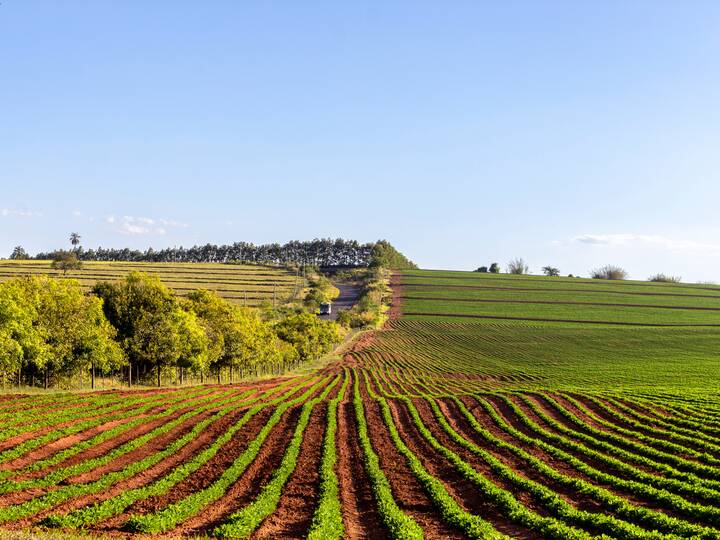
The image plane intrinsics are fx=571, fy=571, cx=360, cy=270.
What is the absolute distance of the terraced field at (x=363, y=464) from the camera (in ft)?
58.9

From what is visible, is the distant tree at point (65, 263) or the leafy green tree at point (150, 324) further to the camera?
the distant tree at point (65, 263)

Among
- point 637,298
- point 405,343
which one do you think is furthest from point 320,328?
point 637,298

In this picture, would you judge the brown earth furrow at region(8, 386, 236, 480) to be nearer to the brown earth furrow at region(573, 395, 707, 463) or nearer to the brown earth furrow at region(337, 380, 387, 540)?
the brown earth furrow at region(337, 380, 387, 540)

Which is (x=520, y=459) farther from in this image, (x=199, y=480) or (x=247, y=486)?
(x=199, y=480)

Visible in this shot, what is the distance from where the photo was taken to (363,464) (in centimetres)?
2666

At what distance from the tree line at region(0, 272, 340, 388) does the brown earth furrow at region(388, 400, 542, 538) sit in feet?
110

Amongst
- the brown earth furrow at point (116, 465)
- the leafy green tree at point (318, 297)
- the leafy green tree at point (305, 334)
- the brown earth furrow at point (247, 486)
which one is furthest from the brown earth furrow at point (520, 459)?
the leafy green tree at point (318, 297)

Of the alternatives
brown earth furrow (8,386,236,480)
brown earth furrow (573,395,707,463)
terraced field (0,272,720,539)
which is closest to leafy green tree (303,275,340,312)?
terraced field (0,272,720,539)

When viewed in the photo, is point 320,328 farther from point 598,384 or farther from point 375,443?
point 375,443

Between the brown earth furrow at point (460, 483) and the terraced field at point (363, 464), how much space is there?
0.33 feet

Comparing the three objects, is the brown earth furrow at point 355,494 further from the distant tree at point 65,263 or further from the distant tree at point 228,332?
the distant tree at point 65,263

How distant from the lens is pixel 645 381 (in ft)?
227

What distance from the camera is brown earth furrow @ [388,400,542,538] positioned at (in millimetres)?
18391

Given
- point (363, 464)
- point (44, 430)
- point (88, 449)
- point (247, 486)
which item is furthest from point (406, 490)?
point (44, 430)
